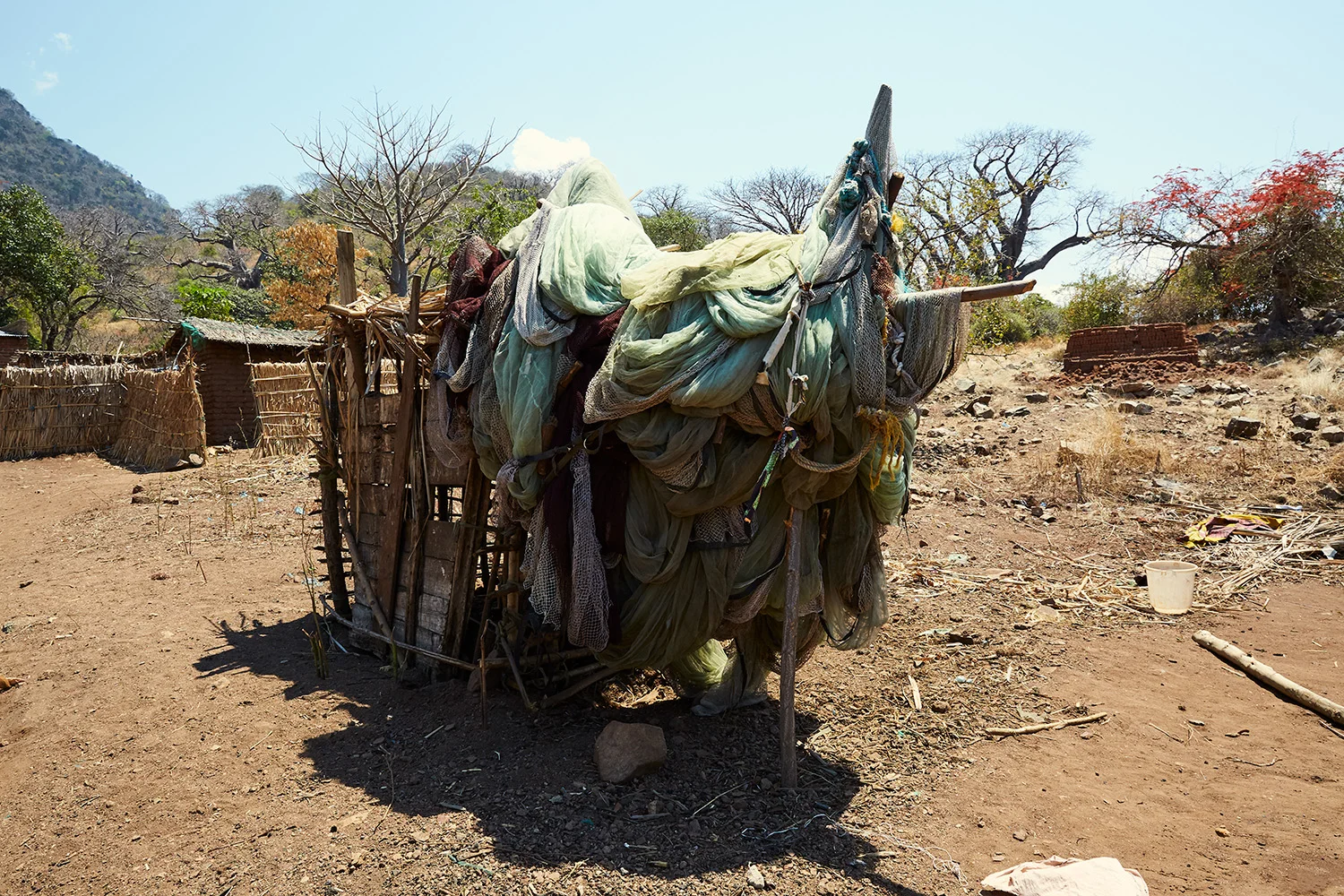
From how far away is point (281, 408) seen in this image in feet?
46.3

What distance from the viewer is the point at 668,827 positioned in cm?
362

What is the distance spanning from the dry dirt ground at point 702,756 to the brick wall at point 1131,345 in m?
8.26

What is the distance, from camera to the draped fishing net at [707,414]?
349cm

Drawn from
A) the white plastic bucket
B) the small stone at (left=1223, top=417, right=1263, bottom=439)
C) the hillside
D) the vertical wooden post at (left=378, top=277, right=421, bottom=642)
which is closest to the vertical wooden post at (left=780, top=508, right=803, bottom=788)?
the vertical wooden post at (left=378, top=277, right=421, bottom=642)

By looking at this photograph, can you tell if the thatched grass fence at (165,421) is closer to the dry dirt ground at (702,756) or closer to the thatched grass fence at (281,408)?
the thatched grass fence at (281,408)

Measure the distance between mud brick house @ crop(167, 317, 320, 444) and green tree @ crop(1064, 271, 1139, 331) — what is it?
1628cm

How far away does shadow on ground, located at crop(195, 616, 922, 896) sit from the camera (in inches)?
136

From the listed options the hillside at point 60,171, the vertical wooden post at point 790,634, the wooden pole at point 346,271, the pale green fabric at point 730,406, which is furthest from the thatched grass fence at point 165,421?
the hillside at point 60,171

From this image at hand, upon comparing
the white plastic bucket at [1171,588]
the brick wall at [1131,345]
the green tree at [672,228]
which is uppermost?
the green tree at [672,228]

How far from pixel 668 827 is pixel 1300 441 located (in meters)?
9.96

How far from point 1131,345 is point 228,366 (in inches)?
607

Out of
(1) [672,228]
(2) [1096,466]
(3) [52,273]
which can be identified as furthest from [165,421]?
(1) [672,228]

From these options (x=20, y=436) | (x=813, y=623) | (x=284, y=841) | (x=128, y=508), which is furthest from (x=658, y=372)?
(x=20, y=436)

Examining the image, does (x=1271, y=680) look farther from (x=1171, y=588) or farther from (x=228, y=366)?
(x=228, y=366)
